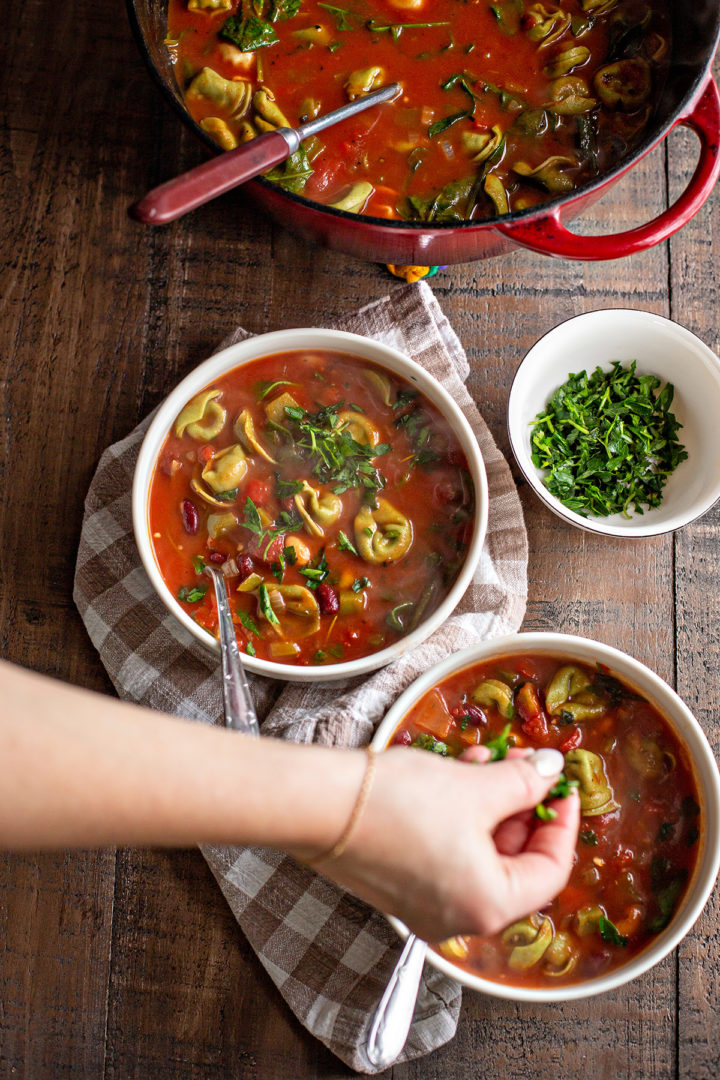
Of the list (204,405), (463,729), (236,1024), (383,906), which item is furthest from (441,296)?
(236,1024)

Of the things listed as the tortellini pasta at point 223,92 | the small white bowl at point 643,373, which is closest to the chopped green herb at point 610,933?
the small white bowl at point 643,373

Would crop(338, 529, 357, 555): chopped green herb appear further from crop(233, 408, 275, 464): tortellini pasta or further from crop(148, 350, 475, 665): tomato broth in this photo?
crop(233, 408, 275, 464): tortellini pasta

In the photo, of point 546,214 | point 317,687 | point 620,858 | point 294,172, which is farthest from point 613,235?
point 620,858

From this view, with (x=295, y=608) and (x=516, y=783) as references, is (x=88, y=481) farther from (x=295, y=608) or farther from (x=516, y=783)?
(x=516, y=783)

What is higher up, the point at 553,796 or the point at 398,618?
the point at 553,796

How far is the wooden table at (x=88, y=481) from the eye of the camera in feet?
8.54

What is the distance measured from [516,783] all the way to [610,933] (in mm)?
886

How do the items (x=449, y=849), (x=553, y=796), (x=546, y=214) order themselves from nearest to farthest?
(x=449, y=849)
(x=553, y=796)
(x=546, y=214)

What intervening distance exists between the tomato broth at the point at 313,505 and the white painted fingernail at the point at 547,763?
0.65 meters

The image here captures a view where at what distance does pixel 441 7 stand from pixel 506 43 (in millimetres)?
222

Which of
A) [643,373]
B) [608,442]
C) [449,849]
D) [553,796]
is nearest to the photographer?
[449,849]

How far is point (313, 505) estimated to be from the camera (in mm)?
2514

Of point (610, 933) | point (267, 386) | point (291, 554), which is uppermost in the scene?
point (267, 386)

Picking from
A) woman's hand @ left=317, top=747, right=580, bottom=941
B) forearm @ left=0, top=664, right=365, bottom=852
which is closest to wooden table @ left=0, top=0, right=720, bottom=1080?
woman's hand @ left=317, top=747, right=580, bottom=941
